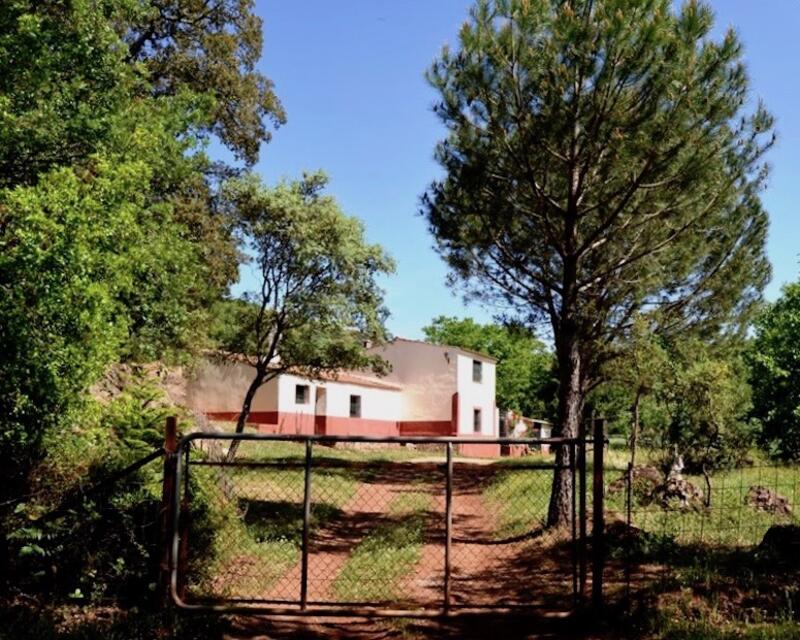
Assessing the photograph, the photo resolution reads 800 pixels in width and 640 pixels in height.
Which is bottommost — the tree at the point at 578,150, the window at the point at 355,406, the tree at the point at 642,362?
the window at the point at 355,406

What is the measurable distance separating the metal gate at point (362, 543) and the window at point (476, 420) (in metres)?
22.1

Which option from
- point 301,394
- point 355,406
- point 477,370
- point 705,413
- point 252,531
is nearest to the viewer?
point 252,531

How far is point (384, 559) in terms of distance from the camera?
31.7 ft

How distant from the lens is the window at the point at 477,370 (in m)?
39.5

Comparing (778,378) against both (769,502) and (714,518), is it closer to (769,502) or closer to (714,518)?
(769,502)

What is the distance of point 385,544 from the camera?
35.1 ft

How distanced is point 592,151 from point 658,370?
572 centimetres

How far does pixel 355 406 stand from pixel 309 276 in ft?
56.5

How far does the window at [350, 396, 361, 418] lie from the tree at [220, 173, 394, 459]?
15225 millimetres

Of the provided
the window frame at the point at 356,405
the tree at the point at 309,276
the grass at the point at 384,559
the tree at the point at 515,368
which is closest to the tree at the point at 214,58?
the tree at the point at 309,276

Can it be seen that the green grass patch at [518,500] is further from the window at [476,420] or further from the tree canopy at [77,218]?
the window at [476,420]

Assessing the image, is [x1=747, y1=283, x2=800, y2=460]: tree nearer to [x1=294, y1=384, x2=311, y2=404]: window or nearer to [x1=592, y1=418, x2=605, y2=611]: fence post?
[x1=294, y1=384, x2=311, y2=404]: window

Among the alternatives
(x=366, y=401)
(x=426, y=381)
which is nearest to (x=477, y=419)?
(x=426, y=381)

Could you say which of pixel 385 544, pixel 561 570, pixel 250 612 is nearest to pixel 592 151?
pixel 561 570
